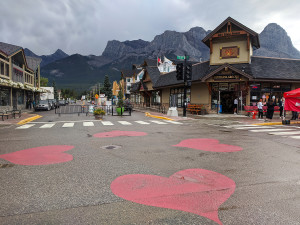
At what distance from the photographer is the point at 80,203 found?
10.5ft

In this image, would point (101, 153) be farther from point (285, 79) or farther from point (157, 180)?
point (285, 79)

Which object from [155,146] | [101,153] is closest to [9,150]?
[101,153]

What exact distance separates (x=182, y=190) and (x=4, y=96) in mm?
29003

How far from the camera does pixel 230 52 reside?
23.3m

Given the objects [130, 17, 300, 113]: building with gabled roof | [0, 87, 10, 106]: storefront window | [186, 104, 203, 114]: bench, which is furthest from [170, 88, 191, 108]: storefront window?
[0, 87, 10, 106]: storefront window

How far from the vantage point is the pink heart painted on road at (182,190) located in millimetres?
3153

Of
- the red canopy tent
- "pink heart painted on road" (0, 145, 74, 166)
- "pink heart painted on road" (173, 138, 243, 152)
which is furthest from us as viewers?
the red canopy tent

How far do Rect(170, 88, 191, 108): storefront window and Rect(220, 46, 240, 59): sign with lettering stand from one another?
5.63 meters

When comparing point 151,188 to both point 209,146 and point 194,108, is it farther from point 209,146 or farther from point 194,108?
point 194,108

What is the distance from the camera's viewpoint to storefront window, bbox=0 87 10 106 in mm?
25344

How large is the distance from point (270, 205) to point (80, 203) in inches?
109

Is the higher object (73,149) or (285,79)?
(285,79)

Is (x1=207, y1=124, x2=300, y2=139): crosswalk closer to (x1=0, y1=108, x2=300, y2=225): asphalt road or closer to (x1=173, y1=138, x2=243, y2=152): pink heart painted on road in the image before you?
(x1=173, y1=138, x2=243, y2=152): pink heart painted on road

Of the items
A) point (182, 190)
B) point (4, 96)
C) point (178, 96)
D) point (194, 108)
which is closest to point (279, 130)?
point (182, 190)
